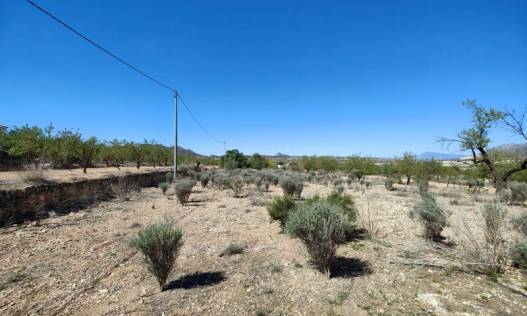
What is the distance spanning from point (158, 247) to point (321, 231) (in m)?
2.85

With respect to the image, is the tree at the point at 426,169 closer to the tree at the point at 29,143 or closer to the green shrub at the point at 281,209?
the green shrub at the point at 281,209

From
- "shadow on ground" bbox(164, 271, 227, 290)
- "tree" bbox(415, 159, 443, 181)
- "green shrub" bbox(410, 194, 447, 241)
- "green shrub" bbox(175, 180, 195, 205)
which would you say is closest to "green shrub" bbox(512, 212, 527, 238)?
"green shrub" bbox(410, 194, 447, 241)

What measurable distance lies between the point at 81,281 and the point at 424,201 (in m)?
8.26

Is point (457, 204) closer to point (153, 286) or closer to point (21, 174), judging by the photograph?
point (153, 286)

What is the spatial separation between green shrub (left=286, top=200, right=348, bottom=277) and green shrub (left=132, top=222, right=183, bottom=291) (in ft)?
7.43

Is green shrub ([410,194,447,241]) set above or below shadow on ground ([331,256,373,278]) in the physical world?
above

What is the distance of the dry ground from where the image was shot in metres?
3.79

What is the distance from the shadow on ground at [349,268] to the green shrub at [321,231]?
27 centimetres

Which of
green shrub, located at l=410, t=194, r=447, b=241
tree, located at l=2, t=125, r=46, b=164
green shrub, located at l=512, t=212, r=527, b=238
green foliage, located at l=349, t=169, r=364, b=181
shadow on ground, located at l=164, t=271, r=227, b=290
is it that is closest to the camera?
shadow on ground, located at l=164, t=271, r=227, b=290

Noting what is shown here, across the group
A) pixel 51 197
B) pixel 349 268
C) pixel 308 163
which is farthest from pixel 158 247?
pixel 308 163

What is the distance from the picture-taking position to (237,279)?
471cm

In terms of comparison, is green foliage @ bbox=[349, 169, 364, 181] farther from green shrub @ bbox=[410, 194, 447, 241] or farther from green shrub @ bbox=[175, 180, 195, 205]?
green shrub @ bbox=[410, 194, 447, 241]

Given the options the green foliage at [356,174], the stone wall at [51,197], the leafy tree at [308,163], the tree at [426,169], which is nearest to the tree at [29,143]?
the stone wall at [51,197]

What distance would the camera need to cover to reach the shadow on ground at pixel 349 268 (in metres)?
4.85
